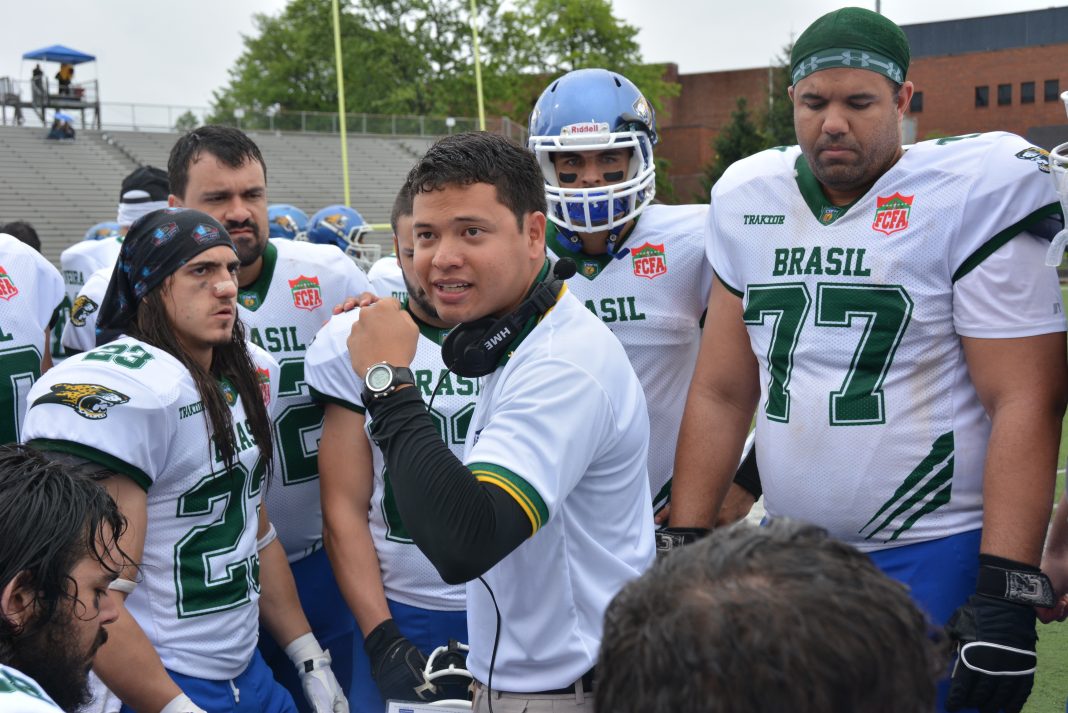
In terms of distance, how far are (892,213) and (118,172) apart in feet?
100

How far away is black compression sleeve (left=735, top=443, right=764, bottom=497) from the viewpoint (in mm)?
3623

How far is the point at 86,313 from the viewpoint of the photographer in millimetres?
4848

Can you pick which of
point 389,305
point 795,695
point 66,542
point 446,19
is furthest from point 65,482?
point 446,19

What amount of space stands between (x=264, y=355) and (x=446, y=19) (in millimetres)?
40658

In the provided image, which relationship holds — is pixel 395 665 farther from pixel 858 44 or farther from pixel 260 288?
pixel 858 44

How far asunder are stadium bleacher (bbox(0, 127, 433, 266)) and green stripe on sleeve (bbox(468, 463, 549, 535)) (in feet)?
85.0

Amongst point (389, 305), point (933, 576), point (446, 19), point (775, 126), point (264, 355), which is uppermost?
point (446, 19)

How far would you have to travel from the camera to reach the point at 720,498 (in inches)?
126

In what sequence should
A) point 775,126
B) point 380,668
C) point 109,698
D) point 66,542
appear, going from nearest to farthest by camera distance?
point 66,542, point 109,698, point 380,668, point 775,126

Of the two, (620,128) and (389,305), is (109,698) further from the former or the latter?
(620,128)

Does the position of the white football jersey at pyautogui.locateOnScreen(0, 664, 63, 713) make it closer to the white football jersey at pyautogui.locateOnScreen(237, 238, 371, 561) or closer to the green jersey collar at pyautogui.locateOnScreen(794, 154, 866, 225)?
the white football jersey at pyautogui.locateOnScreen(237, 238, 371, 561)

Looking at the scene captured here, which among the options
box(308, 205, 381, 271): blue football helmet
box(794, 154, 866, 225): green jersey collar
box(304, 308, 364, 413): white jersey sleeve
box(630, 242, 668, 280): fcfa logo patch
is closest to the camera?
box(794, 154, 866, 225): green jersey collar

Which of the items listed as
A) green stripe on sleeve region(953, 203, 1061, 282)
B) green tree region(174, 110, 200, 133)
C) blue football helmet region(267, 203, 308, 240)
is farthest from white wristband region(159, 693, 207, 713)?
green tree region(174, 110, 200, 133)

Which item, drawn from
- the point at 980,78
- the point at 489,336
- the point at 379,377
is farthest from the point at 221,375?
the point at 980,78
